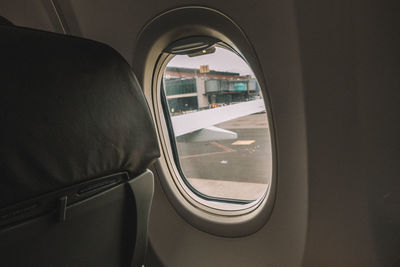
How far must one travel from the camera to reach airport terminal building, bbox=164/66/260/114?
1.94m

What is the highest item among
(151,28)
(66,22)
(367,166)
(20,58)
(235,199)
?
(66,22)

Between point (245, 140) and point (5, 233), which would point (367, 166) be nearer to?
point (245, 140)

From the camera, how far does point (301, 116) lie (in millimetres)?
1193

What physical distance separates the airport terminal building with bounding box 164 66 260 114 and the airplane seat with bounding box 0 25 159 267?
3.37 feet

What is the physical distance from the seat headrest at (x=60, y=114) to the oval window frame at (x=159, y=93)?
638 millimetres

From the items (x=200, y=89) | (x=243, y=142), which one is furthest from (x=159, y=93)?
(x=243, y=142)

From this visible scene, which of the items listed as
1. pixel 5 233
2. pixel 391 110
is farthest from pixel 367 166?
pixel 5 233

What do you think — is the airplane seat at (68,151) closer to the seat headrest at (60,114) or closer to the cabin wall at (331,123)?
the seat headrest at (60,114)

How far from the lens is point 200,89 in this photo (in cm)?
213

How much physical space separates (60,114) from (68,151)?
0.38 feet

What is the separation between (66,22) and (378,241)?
233 centimetres

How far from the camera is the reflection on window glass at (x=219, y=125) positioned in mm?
1795

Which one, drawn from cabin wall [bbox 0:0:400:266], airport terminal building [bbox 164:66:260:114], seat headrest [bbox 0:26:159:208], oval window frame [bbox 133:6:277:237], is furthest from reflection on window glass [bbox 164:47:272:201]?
seat headrest [bbox 0:26:159:208]

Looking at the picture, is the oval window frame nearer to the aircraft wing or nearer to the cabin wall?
the cabin wall
